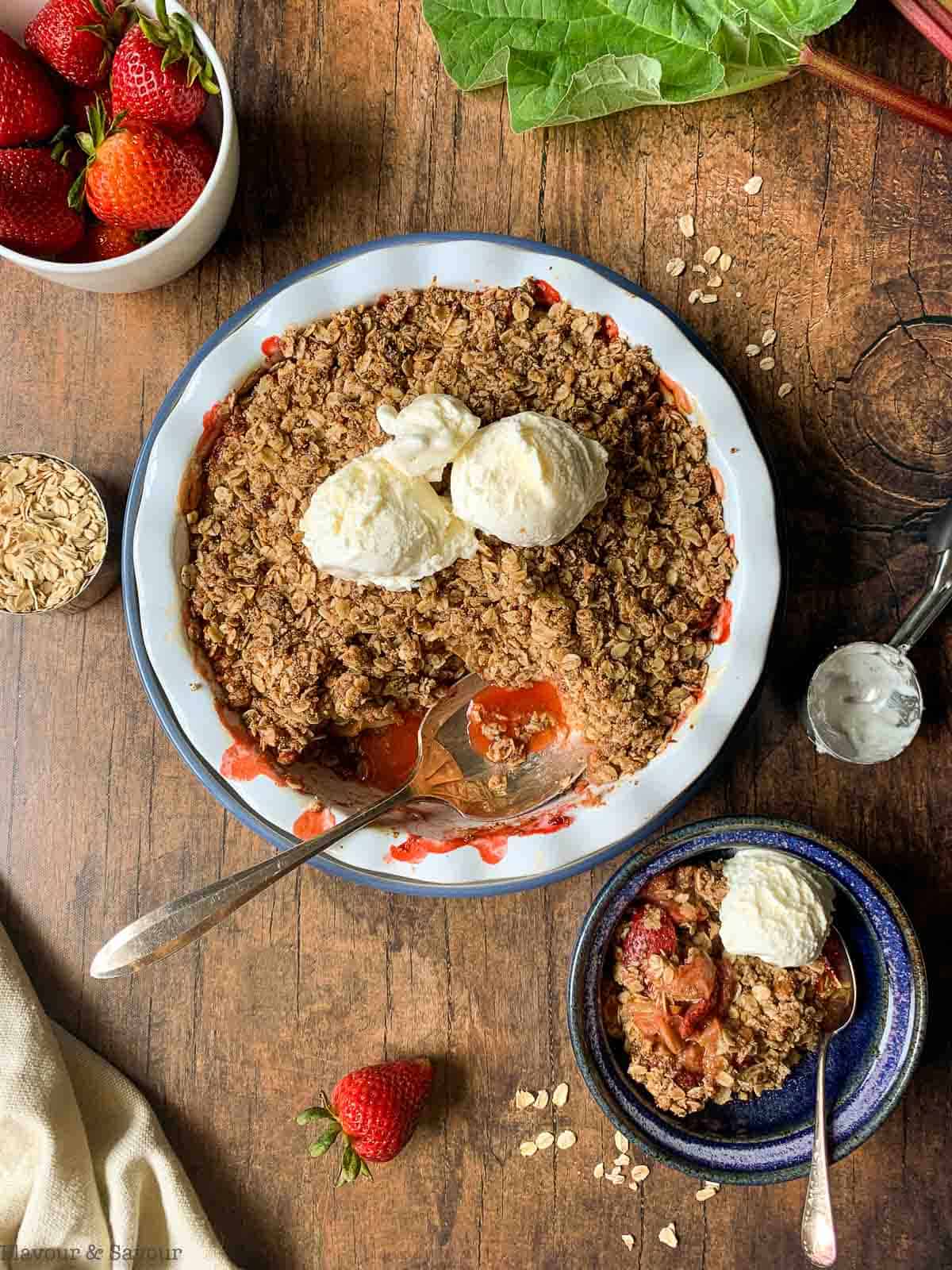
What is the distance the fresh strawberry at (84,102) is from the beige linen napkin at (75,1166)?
56.3 inches

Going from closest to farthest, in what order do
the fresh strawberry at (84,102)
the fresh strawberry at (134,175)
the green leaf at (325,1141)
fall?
the fresh strawberry at (134,175) < the fresh strawberry at (84,102) < the green leaf at (325,1141)

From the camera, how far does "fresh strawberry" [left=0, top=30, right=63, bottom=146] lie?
5.16 ft

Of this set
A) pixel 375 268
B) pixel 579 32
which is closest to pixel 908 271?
pixel 579 32

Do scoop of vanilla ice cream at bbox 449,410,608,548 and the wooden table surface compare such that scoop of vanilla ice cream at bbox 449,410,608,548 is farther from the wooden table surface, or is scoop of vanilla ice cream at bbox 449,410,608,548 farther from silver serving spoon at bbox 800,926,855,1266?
silver serving spoon at bbox 800,926,855,1266

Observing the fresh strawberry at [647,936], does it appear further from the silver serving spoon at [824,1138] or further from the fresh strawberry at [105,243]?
the fresh strawberry at [105,243]

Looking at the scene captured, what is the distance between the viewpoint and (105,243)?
1685 mm

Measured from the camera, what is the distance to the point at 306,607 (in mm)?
1571

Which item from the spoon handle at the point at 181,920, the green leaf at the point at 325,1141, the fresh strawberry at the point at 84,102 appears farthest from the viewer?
the green leaf at the point at 325,1141

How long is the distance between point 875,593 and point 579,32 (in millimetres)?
1051

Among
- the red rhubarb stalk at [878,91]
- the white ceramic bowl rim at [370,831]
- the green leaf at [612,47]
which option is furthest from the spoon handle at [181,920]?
the red rhubarb stalk at [878,91]

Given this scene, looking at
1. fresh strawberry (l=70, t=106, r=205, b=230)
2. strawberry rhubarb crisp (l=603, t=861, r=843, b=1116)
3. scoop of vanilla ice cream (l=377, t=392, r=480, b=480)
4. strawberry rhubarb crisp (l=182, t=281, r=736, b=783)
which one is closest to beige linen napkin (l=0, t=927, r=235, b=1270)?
strawberry rhubarb crisp (l=182, t=281, r=736, b=783)

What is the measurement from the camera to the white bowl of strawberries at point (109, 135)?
1.56 meters

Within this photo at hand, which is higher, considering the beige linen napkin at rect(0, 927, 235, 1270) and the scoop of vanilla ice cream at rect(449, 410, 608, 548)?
the scoop of vanilla ice cream at rect(449, 410, 608, 548)

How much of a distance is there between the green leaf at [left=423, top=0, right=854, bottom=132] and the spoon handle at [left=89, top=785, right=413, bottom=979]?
126 centimetres
